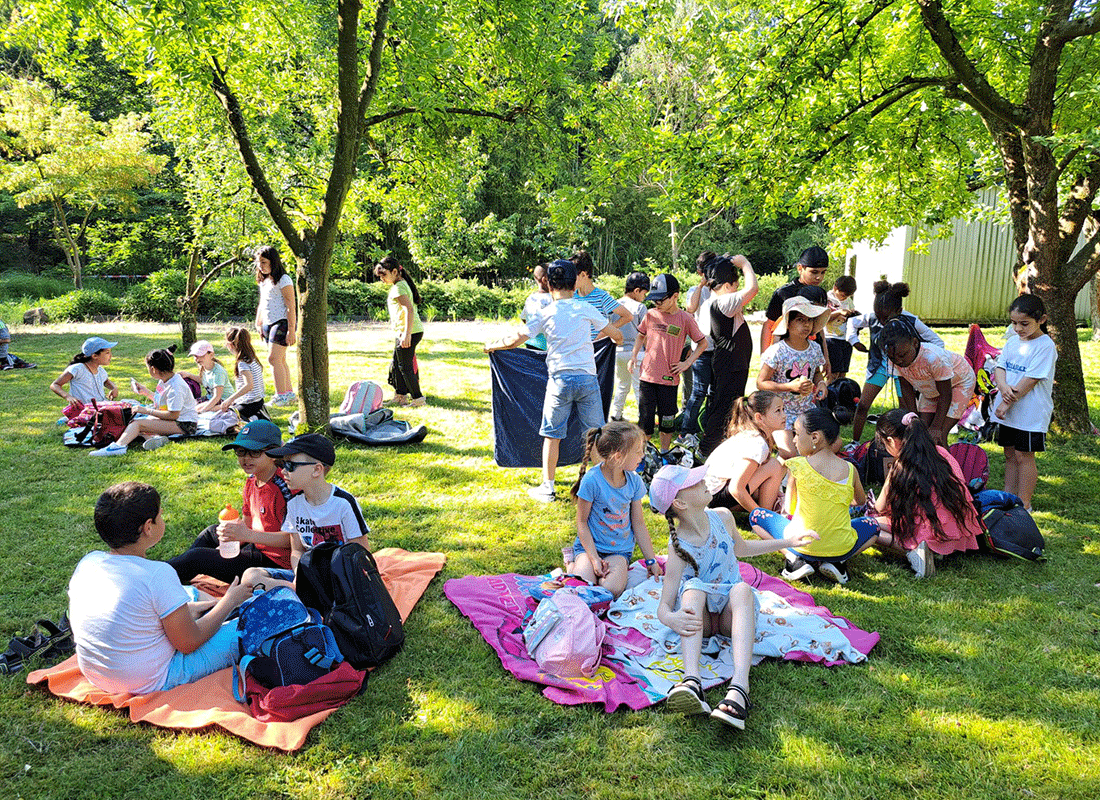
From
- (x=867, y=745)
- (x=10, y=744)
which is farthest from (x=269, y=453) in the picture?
(x=867, y=745)

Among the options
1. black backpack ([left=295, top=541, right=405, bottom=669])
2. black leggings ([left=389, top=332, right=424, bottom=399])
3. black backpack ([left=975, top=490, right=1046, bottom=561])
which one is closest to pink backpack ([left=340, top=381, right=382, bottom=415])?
black leggings ([left=389, top=332, right=424, bottom=399])

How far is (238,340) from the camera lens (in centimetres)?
785

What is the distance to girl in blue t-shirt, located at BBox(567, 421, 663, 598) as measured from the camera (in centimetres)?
427

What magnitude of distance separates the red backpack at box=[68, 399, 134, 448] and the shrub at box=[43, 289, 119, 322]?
14.3 metres

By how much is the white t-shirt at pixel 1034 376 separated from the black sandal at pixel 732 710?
374 centimetres

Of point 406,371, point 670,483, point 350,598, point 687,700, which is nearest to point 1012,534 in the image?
point 670,483

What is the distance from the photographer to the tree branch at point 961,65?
625 centimetres

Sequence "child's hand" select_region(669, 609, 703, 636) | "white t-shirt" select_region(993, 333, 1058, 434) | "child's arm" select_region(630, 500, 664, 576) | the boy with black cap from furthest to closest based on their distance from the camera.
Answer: the boy with black cap, "white t-shirt" select_region(993, 333, 1058, 434), "child's arm" select_region(630, 500, 664, 576), "child's hand" select_region(669, 609, 703, 636)

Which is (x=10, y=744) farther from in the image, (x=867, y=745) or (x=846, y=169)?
(x=846, y=169)

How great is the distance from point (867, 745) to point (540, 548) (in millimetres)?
2563

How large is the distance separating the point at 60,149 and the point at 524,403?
790 inches

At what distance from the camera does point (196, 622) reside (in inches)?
136

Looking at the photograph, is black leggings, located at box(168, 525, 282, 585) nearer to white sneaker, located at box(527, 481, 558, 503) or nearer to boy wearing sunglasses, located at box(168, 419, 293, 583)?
boy wearing sunglasses, located at box(168, 419, 293, 583)

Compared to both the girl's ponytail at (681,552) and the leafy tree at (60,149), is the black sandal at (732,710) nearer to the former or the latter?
the girl's ponytail at (681,552)
